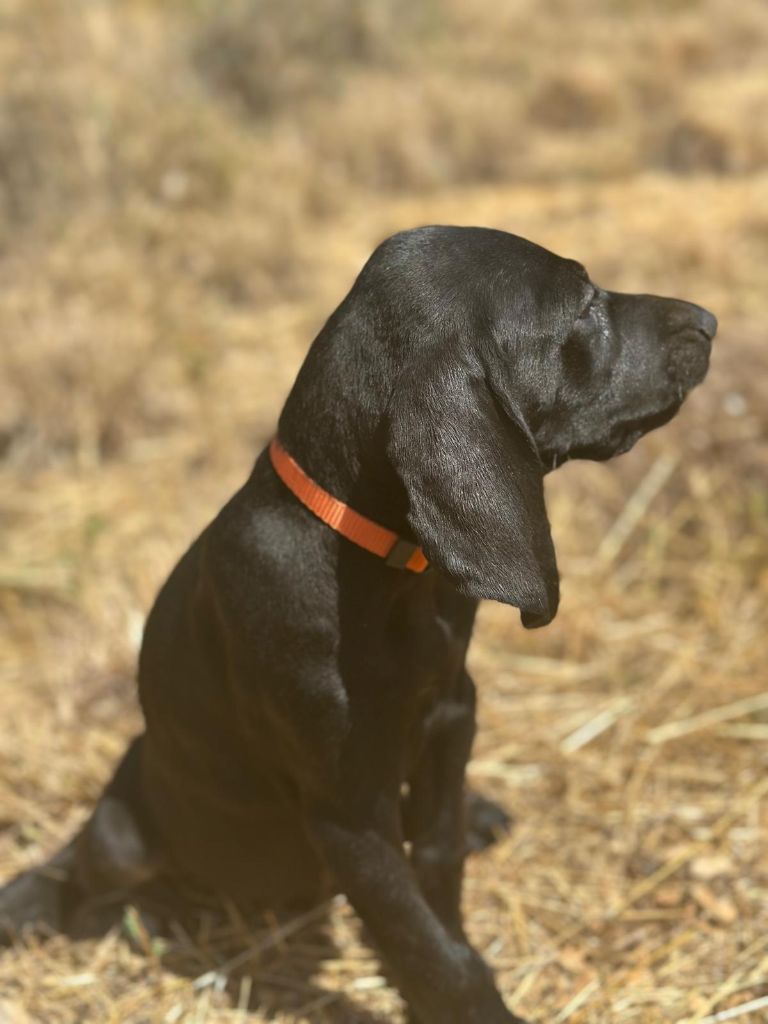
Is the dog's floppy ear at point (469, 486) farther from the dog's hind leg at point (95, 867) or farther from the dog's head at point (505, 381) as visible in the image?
the dog's hind leg at point (95, 867)

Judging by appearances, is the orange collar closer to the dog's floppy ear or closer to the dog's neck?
the dog's neck

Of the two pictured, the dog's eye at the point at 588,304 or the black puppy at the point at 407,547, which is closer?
the black puppy at the point at 407,547

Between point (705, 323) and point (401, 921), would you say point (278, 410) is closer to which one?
point (705, 323)

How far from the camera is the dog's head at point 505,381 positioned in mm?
2092

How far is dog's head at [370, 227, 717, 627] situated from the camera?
209 centimetres

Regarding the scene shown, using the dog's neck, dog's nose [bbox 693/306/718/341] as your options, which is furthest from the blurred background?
dog's nose [bbox 693/306/718/341]

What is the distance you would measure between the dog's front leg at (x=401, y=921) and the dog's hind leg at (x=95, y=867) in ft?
2.55

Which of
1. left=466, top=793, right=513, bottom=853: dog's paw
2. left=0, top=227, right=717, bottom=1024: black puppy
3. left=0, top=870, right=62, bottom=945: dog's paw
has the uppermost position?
left=0, top=227, right=717, bottom=1024: black puppy

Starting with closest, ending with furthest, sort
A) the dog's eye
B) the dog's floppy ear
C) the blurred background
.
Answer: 1. the dog's floppy ear
2. the dog's eye
3. the blurred background

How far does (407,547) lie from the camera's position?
2.29m

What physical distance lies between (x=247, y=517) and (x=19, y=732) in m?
1.95

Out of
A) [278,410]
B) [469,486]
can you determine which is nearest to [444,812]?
[469,486]

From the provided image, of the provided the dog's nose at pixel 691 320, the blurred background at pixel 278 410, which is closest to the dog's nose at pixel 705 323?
the dog's nose at pixel 691 320

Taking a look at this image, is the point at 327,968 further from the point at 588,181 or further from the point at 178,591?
the point at 588,181
